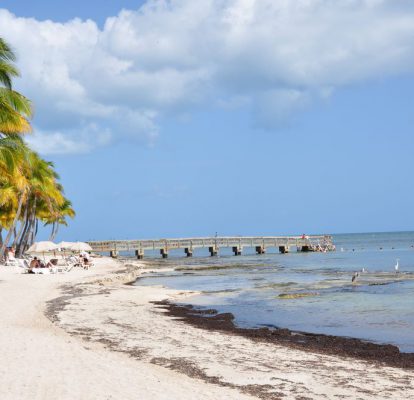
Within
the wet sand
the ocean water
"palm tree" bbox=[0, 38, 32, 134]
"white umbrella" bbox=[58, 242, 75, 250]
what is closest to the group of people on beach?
"white umbrella" bbox=[58, 242, 75, 250]

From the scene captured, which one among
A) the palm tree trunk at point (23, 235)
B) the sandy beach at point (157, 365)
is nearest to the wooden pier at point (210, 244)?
the palm tree trunk at point (23, 235)

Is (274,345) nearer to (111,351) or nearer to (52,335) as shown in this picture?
(111,351)

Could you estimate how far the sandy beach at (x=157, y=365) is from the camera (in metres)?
8.10

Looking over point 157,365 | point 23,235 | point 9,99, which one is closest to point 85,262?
point 23,235

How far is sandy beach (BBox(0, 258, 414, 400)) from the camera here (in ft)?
26.6

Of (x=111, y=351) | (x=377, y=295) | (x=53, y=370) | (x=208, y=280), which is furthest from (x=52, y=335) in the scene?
(x=208, y=280)

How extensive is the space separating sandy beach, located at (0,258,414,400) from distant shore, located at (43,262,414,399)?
0.02 meters

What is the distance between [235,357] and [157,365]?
170 cm

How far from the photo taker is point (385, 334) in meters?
14.7

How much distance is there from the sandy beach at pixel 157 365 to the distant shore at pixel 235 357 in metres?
0.02

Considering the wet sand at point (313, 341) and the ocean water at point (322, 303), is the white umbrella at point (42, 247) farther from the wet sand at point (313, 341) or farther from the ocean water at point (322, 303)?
the wet sand at point (313, 341)

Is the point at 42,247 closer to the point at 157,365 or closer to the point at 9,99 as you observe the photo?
the point at 9,99

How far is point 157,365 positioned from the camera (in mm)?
9945

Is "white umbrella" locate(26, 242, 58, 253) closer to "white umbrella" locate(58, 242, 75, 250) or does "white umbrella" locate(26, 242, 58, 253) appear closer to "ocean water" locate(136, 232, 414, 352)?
"white umbrella" locate(58, 242, 75, 250)
